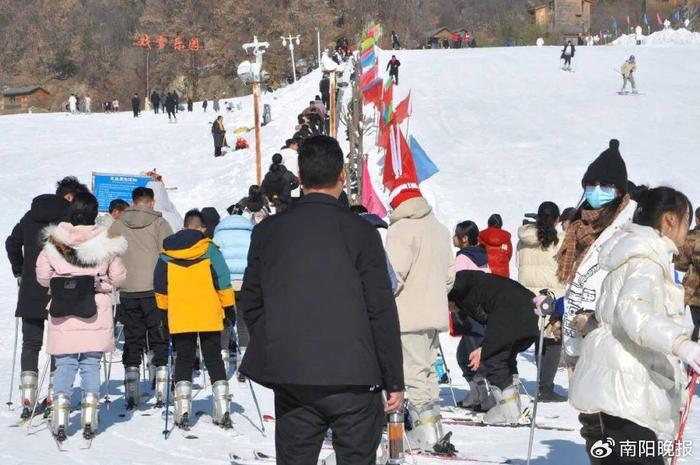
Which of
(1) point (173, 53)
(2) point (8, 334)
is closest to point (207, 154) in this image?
(2) point (8, 334)

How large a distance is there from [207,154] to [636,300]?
2921 centimetres

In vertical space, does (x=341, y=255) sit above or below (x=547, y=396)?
above

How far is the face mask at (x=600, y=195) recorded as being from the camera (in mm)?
5406

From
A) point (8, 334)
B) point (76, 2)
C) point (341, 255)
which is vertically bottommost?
point (8, 334)

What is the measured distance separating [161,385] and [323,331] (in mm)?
5076

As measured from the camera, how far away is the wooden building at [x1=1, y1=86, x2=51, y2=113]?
9331 cm

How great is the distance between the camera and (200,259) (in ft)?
26.3

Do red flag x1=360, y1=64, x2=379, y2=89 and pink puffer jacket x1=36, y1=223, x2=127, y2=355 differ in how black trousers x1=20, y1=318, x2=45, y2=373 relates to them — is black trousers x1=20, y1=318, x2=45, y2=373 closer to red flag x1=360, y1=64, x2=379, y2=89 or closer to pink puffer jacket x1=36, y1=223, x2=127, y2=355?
pink puffer jacket x1=36, y1=223, x2=127, y2=355

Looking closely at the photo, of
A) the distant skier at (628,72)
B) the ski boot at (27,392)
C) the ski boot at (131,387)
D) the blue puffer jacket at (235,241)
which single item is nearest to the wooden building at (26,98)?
the distant skier at (628,72)

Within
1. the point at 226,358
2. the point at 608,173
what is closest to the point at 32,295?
the point at 226,358

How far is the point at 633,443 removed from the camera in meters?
4.39

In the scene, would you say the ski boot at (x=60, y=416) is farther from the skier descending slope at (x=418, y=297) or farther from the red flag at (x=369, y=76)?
the red flag at (x=369, y=76)

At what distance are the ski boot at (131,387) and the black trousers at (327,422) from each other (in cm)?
493

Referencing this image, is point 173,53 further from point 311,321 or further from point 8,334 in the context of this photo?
point 311,321
